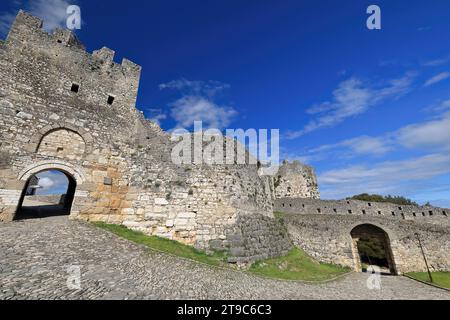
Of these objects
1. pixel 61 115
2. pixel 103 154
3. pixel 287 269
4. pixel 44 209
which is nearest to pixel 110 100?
pixel 61 115

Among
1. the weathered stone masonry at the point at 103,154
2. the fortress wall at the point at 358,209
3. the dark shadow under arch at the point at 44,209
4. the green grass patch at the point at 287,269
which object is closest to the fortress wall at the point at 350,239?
the fortress wall at the point at 358,209

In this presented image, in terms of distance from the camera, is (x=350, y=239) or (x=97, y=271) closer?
(x=97, y=271)

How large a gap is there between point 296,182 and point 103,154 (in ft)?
100

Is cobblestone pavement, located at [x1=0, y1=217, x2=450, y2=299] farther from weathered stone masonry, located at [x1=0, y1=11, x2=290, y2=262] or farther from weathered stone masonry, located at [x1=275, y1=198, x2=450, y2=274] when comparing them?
weathered stone masonry, located at [x1=275, y1=198, x2=450, y2=274]

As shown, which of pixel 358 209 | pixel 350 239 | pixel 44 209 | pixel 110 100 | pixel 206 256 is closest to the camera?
pixel 206 256

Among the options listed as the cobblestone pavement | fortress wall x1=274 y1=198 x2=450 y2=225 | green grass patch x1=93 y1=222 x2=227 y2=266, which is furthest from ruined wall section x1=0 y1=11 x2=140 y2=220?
fortress wall x1=274 y1=198 x2=450 y2=225

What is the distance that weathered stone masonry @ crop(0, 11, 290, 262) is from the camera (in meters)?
9.49

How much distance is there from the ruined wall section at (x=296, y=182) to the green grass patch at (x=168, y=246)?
86.1ft

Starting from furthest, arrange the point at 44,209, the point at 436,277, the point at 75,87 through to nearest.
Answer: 1. the point at 436,277
2. the point at 44,209
3. the point at 75,87

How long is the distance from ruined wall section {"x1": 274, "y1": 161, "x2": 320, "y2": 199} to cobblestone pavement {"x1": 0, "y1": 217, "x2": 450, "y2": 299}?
25445mm

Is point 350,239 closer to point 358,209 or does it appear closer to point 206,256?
point 358,209

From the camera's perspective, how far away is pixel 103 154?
1128 centimetres

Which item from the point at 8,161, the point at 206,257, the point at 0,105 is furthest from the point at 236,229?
the point at 0,105
